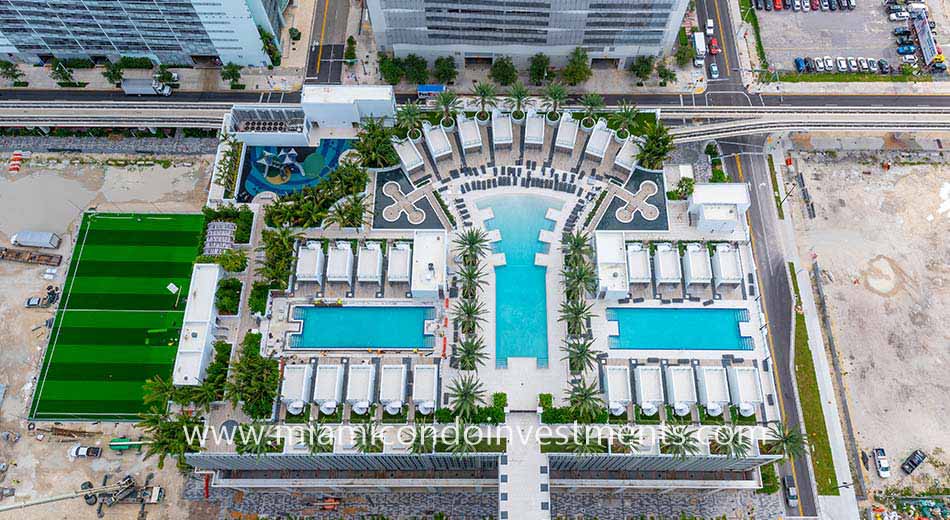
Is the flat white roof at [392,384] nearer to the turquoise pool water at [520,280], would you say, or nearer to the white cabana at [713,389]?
the turquoise pool water at [520,280]

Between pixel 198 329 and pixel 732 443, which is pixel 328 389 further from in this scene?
pixel 732 443

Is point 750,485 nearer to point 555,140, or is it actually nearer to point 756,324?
point 756,324

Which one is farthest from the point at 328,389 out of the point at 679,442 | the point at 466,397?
the point at 679,442

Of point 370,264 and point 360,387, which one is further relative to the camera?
point 370,264

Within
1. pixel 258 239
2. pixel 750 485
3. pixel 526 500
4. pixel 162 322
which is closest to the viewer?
pixel 526 500

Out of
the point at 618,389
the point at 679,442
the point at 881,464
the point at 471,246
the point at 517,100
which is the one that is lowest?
the point at 881,464

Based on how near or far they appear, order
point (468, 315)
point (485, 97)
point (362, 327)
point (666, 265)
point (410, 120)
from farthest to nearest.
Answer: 1. point (485, 97)
2. point (410, 120)
3. point (666, 265)
4. point (362, 327)
5. point (468, 315)

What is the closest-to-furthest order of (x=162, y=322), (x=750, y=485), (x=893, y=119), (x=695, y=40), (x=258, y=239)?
(x=750, y=485) < (x=258, y=239) < (x=162, y=322) < (x=893, y=119) < (x=695, y=40)

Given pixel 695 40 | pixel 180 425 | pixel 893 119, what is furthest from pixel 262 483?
pixel 893 119
